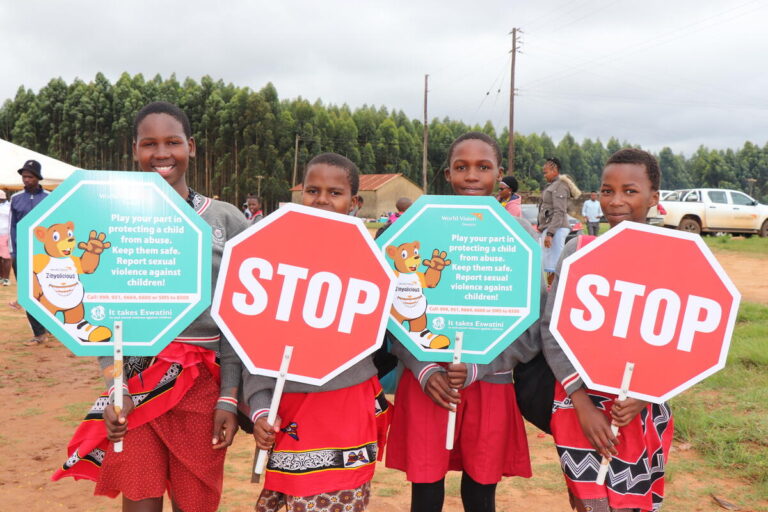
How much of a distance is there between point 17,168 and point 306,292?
16597 millimetres

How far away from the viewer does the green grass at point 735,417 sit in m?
3.14

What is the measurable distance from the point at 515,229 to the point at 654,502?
1017 mm

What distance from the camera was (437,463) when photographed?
6.56 feet

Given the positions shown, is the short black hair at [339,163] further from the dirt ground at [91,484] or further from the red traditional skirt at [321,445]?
the dirt ground at [91,484]

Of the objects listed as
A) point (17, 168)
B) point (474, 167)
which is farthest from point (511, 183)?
point (17, 168)

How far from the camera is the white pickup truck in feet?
50.1

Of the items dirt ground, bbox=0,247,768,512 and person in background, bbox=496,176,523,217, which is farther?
person in background, bbox=496,176,523,217

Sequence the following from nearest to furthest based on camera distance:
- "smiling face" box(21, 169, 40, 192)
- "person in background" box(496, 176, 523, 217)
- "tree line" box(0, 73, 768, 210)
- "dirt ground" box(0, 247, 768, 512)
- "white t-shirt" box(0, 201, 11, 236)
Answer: "dirt ground" box(0, 247, 768, 512)
"smiling face" box(21, 169, 40, 192)
"person in background" box(496, 176, 523, 217)
"white t-shirt" box(0, 201, 11, 236)
"tree line" box(0, 73, 768, 210)

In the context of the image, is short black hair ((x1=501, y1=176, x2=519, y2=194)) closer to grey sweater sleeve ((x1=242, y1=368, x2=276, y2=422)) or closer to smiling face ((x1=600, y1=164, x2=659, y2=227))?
smiling face ((x1=600, y1=164, x2=659, y2=227))

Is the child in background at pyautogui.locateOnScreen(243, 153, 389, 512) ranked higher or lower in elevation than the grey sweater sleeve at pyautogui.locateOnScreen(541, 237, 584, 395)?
lower

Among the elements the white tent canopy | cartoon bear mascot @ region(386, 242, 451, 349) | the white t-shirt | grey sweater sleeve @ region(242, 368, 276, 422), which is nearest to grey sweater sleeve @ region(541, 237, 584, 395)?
cartoon bear mascot @ region(386, 242, 451, 349)

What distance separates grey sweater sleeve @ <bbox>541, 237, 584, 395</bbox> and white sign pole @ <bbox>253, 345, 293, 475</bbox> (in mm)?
853

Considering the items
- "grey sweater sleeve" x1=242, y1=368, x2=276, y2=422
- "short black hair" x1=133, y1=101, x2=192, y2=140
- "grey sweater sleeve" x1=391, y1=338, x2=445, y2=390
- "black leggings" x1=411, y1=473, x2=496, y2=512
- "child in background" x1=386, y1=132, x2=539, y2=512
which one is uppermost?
"short black hair" x1=133, y1=101, x2=192, y2=140

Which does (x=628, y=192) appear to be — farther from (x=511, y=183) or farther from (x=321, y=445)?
(x=511, y=183)
